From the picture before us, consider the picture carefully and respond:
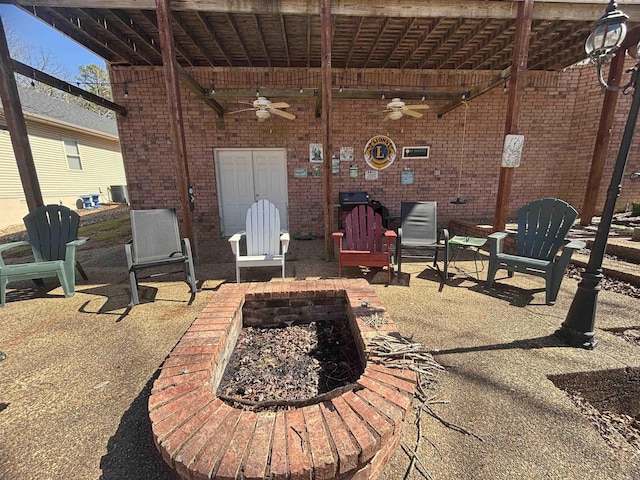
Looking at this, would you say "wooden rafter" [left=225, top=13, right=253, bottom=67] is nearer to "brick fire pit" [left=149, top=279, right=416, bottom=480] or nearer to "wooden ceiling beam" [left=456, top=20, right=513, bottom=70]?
"wooden ceiling beam" [left=456, top=20, right=513, bottom=70]

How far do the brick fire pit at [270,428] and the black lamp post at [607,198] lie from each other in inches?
68.2

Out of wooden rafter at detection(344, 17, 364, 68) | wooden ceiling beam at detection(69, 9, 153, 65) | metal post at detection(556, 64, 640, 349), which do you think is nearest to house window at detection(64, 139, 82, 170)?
wooden ceiling beam at detection(69, 9, 153, 65)

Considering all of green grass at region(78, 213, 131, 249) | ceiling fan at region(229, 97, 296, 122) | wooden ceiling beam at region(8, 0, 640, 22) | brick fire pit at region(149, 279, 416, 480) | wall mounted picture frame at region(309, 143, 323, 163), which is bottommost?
green grass at region(78, 213, 131, 249)

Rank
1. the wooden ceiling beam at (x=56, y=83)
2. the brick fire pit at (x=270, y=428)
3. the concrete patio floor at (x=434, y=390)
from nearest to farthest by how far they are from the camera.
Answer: the brick fire pit at (x=270, y=428) → the concrete patio floor at (x=434, y=390) → the wooden ceiling beam at (x=56, y=83)

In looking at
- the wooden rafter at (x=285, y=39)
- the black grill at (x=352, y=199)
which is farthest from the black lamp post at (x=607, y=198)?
the black grill at (x=352, y=199)

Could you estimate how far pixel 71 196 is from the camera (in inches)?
432

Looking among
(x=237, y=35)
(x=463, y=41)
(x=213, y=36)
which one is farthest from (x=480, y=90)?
(x=213, y=36)

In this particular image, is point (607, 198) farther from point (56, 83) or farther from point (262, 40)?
point (56, 83)

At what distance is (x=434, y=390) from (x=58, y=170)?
1457 cm

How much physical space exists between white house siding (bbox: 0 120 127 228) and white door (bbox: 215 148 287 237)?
746 cm

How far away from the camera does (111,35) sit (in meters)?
4.19

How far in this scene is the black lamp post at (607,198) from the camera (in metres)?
1.82

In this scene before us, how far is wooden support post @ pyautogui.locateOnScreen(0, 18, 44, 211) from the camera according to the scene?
3.49 meters

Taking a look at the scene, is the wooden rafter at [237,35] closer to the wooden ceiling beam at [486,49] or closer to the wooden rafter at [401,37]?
the wooden rafter at [401,37]
